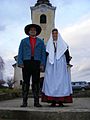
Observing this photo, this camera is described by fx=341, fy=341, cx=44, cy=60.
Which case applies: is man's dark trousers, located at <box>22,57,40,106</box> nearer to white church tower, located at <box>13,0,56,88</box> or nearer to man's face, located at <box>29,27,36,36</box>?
man's face, located at <box>29,27,36,36</box>

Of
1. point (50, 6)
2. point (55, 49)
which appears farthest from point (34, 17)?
point (55, 49)

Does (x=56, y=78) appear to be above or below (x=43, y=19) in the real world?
below

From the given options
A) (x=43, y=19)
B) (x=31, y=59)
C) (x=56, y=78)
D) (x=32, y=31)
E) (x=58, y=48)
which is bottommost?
(x=56, y=78)

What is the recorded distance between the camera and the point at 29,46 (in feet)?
25.0

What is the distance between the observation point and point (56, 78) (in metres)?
7.98

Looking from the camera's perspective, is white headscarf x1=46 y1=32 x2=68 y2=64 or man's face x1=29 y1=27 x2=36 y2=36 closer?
man's face x1=29 y1=27 x2=36 y2=36

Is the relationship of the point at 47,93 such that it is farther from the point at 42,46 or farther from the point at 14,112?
the point at 14,112

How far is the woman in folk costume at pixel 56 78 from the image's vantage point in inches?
314

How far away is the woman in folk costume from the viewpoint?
7965 mm

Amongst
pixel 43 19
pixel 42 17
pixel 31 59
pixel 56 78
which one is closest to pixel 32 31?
pixel 31 59

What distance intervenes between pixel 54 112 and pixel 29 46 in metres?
2.24

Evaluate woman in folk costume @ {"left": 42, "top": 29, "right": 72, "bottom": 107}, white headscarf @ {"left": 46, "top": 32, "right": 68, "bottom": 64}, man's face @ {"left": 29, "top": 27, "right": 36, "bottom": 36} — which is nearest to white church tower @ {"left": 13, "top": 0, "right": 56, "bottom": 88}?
white headscarf @ {"left": 46, "top": 32, "right": 68, "bottom": 64}

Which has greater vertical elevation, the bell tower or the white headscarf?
the bell tower

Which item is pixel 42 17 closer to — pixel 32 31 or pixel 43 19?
pixel 43 19
